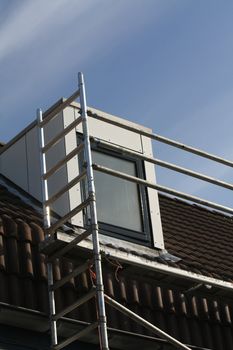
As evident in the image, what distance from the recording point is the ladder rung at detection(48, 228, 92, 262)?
7.53m

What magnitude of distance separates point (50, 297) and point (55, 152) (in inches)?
88.5

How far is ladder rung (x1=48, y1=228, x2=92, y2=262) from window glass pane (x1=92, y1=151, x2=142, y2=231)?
152cm

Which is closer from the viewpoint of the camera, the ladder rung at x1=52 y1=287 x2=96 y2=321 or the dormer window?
the ladder rung at x1=52 y1=287 x2=96 y2=321

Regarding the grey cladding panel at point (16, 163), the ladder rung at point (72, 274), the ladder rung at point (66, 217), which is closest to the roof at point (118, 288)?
the grey cladding panel at point (16, 163)

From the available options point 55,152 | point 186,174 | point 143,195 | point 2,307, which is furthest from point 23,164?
point 2,307

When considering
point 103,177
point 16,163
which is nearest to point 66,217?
point 103,177

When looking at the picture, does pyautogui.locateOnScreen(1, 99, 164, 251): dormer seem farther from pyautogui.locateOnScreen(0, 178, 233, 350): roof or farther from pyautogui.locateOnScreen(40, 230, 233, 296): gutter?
pyautogui.locateOnScreen(40, 230, 233, 296): gutter

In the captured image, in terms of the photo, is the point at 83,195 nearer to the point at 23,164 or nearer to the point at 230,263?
the point at 23,164

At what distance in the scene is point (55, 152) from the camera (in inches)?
380

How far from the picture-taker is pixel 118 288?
854 centimetres

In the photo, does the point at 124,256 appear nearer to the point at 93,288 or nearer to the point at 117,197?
the point at 93,288

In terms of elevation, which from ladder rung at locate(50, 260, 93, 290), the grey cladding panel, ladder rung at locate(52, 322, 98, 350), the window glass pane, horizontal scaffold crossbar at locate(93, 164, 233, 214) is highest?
the grey cladding panel

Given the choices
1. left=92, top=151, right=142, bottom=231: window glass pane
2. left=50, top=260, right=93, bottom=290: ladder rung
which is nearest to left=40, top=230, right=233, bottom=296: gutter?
left=50, top=260, right=93, bottom=290: ladder rung

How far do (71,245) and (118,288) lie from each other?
1.10 metres
